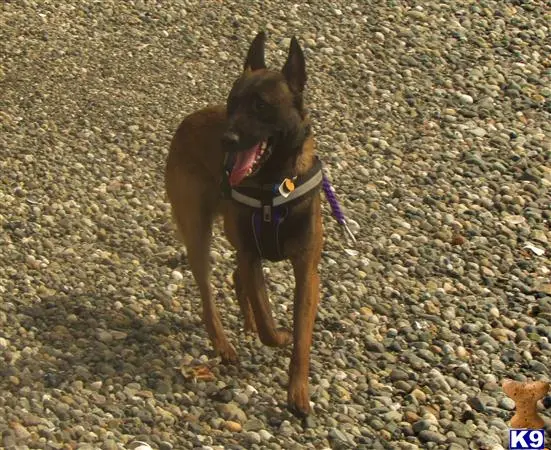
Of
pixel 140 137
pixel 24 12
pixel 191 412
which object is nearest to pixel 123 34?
pixel 24 12

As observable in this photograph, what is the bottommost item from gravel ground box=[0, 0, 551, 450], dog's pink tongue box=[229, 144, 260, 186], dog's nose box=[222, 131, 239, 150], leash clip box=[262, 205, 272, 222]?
gravel ground box=[0, 0, 551, 450]

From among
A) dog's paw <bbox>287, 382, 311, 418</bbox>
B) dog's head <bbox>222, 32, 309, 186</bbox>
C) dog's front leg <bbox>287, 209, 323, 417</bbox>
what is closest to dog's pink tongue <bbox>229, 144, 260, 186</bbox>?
dog's head <bbox>222, 32, 309, 186</bbox>

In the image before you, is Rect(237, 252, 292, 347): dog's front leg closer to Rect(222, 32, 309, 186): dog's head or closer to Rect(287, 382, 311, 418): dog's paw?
Rect(287, 382, 311, 418): dog's paw

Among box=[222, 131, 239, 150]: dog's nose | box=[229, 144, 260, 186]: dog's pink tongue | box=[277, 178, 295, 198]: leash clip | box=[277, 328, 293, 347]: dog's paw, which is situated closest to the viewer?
box=[222, 131, 239, 150]: dog's nose

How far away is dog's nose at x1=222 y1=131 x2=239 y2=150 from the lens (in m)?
6.11

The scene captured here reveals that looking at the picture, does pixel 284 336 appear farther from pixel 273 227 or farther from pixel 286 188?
pixel 286 188

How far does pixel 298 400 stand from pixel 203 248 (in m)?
1.06

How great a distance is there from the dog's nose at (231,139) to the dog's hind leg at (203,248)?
0.86m

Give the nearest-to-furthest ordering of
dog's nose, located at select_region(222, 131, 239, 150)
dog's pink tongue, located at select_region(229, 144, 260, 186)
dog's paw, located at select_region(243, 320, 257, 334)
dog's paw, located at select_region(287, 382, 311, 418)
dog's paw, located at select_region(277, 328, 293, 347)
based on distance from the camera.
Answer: dog's nose, located at select_region(222, 131, 239, 150) → dog's pink tongue, located at select_region(229, 144, 260, 186) → dog's paw, located at select_region(287, 382, 311, 418) → dog's paw, located at select_region(277, 328, 293, 347) → dog's paw, located at select_region(243, 320, 257, 334)

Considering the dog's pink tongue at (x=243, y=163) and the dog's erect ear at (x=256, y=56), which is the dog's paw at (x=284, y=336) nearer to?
the dog's pink tongue at (x=243, y=163)

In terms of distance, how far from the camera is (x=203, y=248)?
706 cm

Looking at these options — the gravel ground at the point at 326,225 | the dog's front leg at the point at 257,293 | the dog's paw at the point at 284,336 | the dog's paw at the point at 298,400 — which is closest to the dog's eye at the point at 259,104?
the dog's front leg at the point at 257,293

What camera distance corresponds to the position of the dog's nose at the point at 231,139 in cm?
611

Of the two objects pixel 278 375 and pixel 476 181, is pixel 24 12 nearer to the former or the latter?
pixel 476 181
